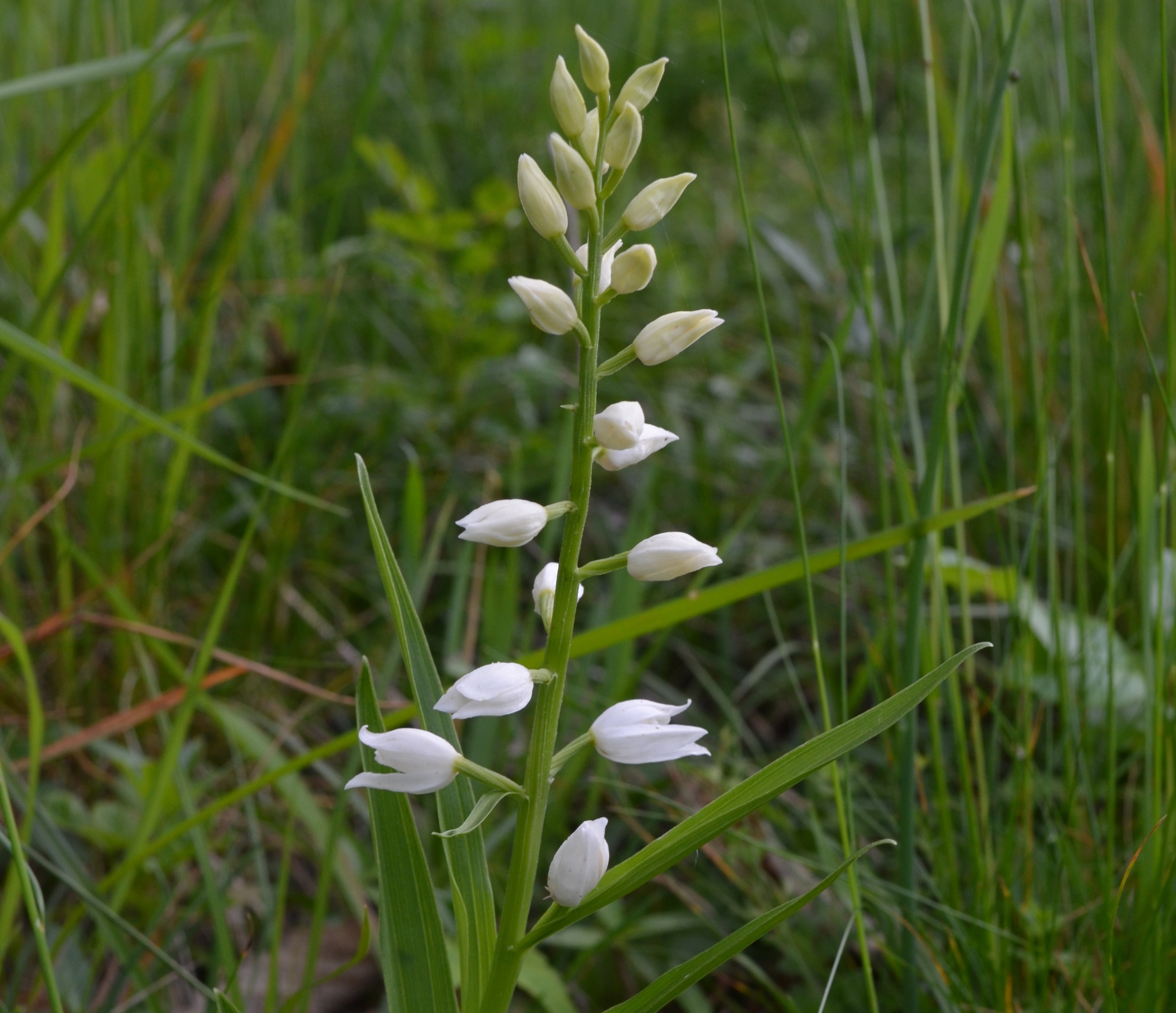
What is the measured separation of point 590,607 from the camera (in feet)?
7.36

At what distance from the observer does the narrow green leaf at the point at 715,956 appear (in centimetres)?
79

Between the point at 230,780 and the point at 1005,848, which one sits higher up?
the point at 1005,848

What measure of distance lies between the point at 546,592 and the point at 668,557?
0.49 ft

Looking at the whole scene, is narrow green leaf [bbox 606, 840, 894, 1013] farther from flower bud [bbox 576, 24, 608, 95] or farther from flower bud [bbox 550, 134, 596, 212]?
flower bud [bbox 576, 24, 608, 95]

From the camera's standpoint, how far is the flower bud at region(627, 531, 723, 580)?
35.9 inches

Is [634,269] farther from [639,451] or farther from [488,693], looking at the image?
[488,693]

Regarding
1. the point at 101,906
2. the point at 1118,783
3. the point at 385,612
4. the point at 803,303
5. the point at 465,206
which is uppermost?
the point at 465,206

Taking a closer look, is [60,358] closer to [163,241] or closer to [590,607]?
[590,607]

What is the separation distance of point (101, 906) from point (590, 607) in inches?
49.3

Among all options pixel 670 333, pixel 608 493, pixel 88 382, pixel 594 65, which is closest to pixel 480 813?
pixel 670 333

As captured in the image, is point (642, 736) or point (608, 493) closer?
point (642, 736)

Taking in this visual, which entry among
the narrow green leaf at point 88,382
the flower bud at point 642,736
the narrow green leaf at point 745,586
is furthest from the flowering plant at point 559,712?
the narrow green leaf at point 88,382

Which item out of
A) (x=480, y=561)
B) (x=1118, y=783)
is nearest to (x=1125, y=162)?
(x=1118, y=783)

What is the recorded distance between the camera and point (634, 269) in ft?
2.98
